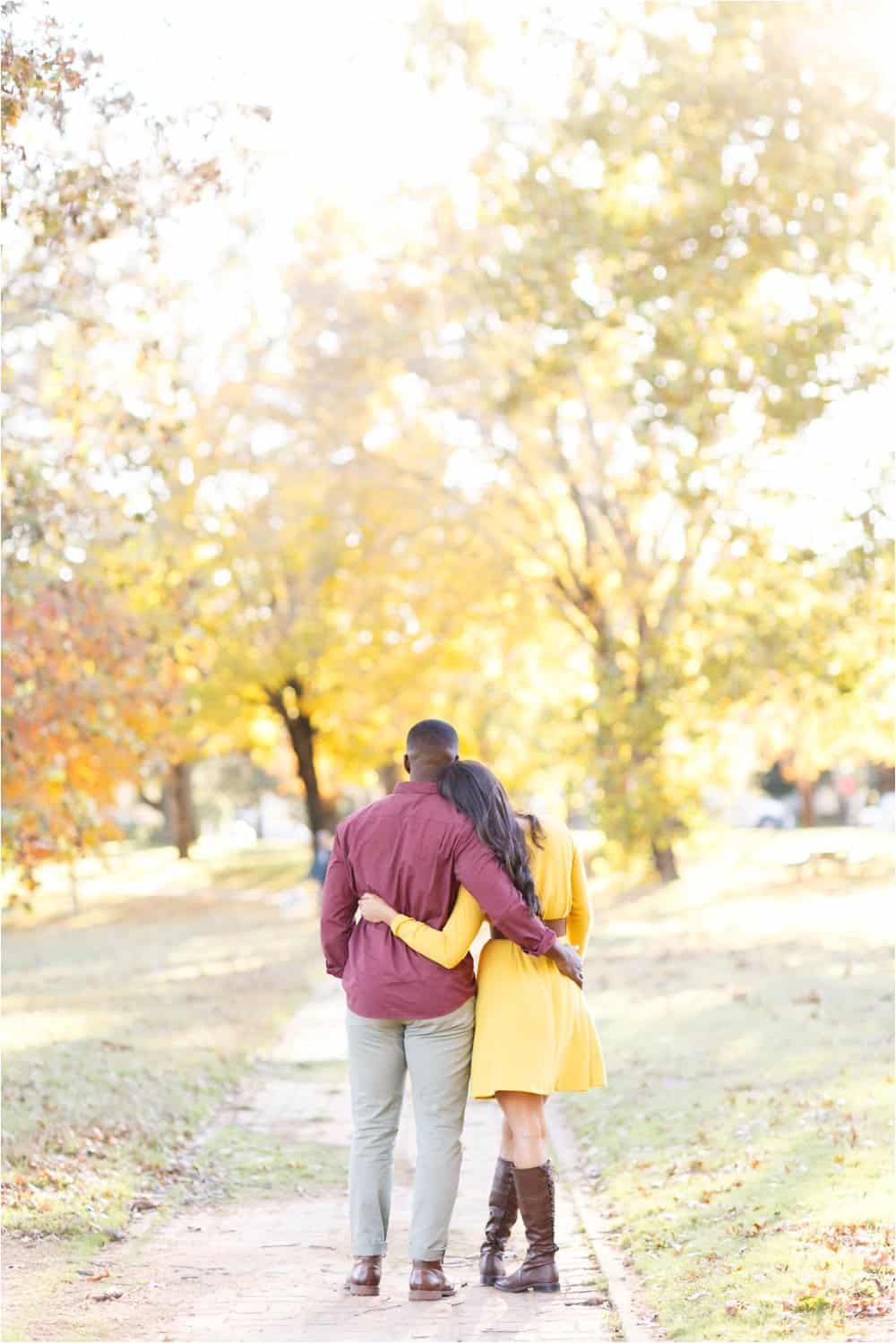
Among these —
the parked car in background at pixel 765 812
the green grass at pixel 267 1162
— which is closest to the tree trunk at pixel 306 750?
the green grass at pixel 267 1162

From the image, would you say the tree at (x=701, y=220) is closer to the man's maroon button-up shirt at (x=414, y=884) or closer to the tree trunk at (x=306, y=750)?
the man's maroon button-up shirt at (x=414, y=884)

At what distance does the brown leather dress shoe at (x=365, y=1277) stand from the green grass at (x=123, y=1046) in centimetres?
186

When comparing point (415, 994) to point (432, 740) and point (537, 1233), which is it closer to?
point (432, 740)

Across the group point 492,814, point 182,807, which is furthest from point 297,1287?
point 182,807

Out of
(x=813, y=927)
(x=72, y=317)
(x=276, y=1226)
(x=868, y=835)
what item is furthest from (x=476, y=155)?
(x=868, y=835)

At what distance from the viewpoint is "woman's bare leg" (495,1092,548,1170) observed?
6.35 meters

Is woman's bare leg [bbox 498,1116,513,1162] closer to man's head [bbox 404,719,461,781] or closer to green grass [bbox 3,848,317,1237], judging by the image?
man's head [bbox 404,719,461,781]

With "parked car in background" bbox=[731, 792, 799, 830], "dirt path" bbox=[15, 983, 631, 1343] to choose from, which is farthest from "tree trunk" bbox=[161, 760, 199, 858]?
"dirt path" bbox=[15, 983, 631, 1343]

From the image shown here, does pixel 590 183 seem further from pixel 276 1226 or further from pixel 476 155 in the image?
pixel 276 1226

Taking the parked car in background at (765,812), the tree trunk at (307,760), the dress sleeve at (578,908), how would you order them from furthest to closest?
the parked car in background at (765,812) < the tree trunk at (307,760) < the dress sleeve at (578,908)

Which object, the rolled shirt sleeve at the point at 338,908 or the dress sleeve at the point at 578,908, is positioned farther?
the dress sleeve at the point at 578,908

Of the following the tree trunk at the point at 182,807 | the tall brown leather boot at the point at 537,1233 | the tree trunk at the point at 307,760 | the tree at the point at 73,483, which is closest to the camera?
the tall brown leather boot at the point at 537,1233

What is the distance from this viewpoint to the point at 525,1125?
20.9 feet

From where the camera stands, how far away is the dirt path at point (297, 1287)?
6.08 metres
